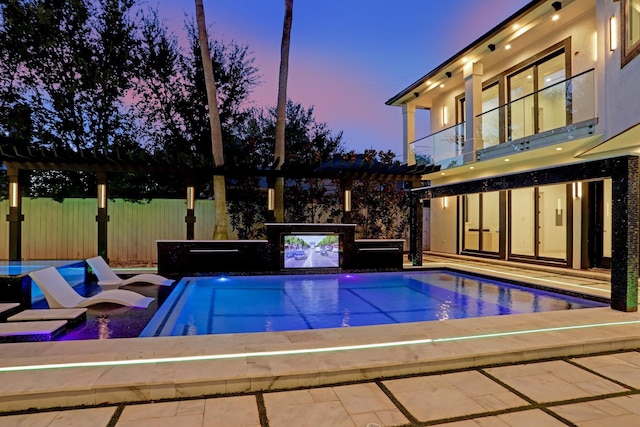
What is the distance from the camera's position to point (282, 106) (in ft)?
42.6

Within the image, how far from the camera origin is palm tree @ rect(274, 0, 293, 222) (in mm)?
12656

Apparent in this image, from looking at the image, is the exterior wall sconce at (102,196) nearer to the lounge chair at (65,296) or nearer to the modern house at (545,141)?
the lounge chair at (65,296)

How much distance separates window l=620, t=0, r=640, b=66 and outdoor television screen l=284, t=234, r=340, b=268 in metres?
7.08

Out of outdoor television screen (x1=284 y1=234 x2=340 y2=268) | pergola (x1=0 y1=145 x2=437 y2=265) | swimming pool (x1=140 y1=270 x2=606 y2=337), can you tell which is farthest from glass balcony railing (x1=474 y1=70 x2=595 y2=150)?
outdoor television screen (x1=284 y1=234 x2=340 y2=268)

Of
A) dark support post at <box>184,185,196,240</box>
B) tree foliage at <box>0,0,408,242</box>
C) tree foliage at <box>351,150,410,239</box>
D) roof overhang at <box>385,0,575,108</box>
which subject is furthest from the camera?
tree foliage at <box>351,150,410,239</box>

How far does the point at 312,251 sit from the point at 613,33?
8292 millimetres

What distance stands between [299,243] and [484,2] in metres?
17.7

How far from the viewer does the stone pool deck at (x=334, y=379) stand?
292 centimetres

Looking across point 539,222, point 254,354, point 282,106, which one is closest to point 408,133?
point 282,106

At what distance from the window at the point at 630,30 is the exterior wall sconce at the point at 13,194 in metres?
12.8

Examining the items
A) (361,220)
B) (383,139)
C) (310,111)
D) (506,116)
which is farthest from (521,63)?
(383,139)

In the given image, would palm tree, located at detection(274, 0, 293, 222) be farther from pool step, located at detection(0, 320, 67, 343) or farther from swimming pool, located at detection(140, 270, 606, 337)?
pool step, located at detection(0, 320, 67, 343)

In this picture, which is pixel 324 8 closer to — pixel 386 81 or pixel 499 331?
pixel 386 81

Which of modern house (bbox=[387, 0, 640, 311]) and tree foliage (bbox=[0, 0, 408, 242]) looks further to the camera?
tree foliage (bbox=[0, 0, 408, 242])
